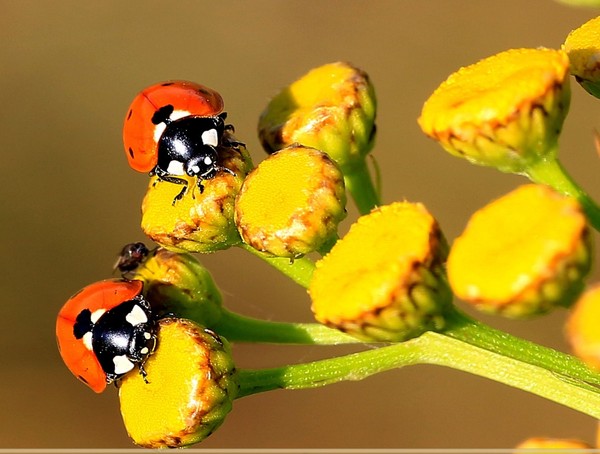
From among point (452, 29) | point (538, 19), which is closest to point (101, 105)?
point (452, 29)

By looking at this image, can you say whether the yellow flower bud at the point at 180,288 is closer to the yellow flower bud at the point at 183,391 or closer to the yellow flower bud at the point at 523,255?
the yellow flower bud at the point at 183,391

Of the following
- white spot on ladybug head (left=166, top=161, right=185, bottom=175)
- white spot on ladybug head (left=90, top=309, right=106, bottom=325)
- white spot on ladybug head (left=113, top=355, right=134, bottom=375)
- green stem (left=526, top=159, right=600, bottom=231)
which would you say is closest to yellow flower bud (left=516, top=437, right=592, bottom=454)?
green stem (left=526, top=159, right=600, bottom=231)

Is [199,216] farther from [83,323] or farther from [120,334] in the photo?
[83,323]

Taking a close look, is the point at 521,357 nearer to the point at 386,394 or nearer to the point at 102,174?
the point at 386,394

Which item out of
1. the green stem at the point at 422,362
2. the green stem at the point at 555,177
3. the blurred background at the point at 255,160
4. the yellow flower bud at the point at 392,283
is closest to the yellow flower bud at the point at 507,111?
the green stem at the point at 555,177

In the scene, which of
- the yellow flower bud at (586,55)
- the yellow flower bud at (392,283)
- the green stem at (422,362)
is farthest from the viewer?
the yellow flower bud at (586,55)

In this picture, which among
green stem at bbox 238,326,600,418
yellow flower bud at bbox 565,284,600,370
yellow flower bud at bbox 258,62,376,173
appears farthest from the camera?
yellow flower bud at bbox 258,62,376,173

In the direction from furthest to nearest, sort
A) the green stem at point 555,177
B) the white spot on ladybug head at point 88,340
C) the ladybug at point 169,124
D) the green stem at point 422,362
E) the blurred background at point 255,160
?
1. the blurred background at point 255,160
2. the ladybug at point 169,124
3. the white spot on ladybug head at point 88,340
4. the green stem at point 422,362
5. the green stem at point 555,177

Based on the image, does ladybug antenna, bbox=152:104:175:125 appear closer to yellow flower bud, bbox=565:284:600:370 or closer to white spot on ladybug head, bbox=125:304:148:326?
white spot on ladybug head, bbox=125:304:148:326

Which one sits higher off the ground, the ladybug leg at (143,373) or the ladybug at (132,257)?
the ladybug at (132,257)
